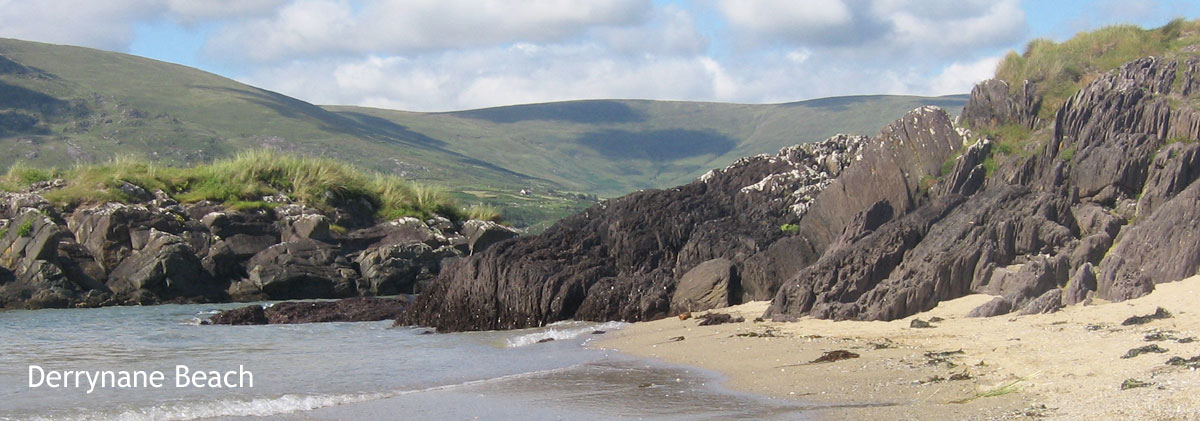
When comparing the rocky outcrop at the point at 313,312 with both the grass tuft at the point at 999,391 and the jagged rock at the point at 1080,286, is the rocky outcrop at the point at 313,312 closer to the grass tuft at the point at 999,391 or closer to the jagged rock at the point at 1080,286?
the jagged rock at the point at 1080,286

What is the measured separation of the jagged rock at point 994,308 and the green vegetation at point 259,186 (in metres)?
24.3

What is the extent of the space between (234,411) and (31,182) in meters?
25.9

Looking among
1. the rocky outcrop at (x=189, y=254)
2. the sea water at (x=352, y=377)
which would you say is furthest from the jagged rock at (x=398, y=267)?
the sea water at (x=352, y=377)

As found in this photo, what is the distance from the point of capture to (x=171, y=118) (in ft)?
413

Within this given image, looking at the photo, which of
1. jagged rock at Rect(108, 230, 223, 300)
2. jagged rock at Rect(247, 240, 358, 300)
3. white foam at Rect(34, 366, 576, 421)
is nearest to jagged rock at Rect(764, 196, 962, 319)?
white foam at Rect(34, 366, 576, 421)

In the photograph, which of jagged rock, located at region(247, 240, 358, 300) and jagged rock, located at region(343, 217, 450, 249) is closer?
jagged rock, located at region(247, 240, 358, 300)

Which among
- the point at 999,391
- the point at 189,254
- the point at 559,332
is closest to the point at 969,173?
the point at 559,332

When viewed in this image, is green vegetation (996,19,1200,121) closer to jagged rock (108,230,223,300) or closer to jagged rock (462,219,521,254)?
jagged rock (462,219,521,254)

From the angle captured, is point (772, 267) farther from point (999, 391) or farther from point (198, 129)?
point (198, 129)

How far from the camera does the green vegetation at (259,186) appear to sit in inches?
1294

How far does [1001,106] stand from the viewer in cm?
2077

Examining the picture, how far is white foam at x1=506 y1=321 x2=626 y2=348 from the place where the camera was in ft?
60.4

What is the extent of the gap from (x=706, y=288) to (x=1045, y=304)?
699 centimetres

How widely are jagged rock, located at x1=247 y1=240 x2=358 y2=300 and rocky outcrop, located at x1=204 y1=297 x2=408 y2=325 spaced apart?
4166mm
